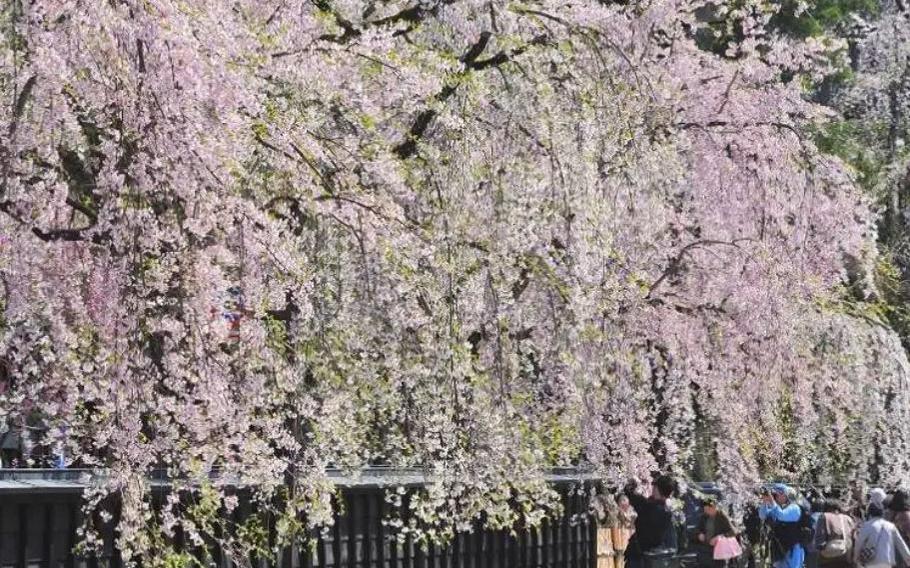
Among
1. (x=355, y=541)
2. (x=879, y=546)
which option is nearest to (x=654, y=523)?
(x=879, y=546)

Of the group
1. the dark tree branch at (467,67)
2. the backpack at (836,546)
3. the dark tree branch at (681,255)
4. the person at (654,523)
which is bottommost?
the backpack at (836,546)

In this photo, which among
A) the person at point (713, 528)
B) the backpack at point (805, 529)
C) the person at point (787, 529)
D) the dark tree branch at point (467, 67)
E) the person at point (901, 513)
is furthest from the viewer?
the backpack at point (805, 529)

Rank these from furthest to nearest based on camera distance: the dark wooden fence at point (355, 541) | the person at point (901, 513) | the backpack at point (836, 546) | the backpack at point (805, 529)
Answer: the backpack at point (805, 529), the person at point (901, 513), the backpack at point (836, 546), the dark wooden fence at point (355, 541)

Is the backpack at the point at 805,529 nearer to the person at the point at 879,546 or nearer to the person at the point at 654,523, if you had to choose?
the person at the point at 879,546

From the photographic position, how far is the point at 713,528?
58.5 ft

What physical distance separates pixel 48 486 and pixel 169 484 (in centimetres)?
74

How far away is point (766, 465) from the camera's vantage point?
19156 mm

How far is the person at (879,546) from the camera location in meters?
15.5

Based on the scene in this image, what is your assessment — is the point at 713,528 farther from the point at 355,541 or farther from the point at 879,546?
the point at 355,541

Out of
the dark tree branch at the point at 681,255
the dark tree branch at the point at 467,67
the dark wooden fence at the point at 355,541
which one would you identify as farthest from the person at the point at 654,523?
the dark tree branch at the point at 467,67

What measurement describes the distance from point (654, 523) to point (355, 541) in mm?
3437

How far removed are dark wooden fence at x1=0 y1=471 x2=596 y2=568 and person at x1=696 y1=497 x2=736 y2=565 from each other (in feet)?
3.77

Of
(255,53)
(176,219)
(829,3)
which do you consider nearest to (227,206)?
(176,219)

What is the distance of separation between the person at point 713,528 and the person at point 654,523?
2.48 metres
